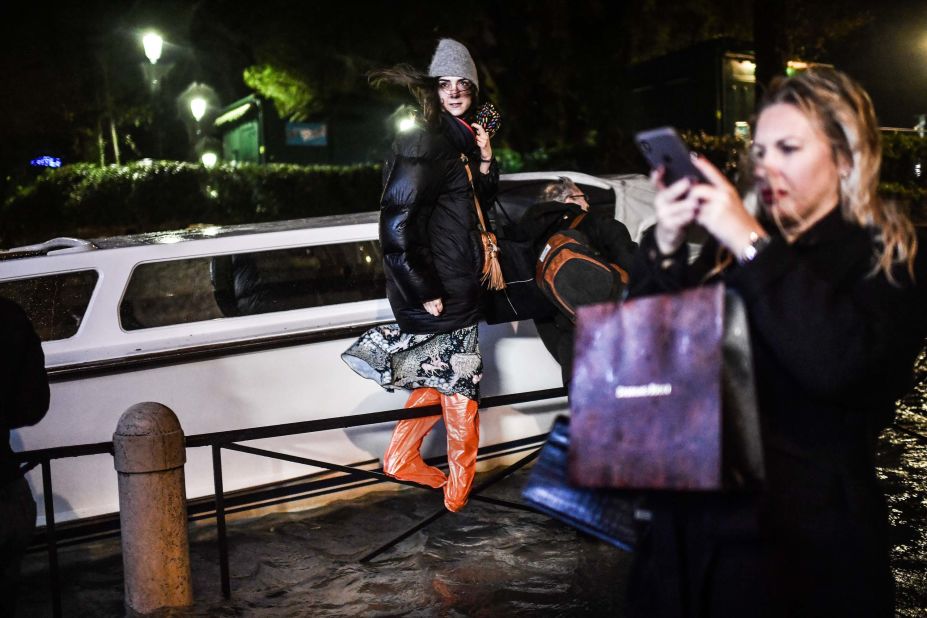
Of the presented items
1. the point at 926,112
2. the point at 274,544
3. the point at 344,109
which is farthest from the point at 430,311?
the point at 926,112

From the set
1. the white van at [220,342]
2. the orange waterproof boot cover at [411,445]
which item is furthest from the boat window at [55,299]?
the orange waterproof boot cover at [411,445]

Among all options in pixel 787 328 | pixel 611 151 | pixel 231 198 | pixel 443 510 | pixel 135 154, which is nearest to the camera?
pixel 787 328

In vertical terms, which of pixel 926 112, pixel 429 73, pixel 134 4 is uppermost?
pixel 134 4

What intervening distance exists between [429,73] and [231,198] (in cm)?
1639

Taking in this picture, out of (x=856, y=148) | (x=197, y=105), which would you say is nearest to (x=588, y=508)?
(x=856, y=148)

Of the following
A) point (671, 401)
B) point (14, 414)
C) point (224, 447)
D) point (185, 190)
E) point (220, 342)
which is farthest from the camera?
point (185, 190)

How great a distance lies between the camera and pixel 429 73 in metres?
4.53

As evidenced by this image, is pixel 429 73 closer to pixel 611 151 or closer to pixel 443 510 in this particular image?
pixel 443 510

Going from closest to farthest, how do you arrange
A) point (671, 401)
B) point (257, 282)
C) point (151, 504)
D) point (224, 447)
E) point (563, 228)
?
point (671, 401), point (151, 504), point (224, 447), point (563, 228), point (257, 282)

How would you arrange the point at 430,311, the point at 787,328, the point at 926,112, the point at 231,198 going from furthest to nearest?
the point at 926,112, the point at 231,198, the point at 430,311, the point at 787,328

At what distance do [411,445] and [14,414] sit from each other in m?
2.10

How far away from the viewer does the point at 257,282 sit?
5422 millimetres

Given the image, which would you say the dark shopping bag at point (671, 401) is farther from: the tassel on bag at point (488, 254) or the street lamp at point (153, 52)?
the street lamp at point (153, 52)

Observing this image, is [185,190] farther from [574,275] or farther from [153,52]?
[574,275]
